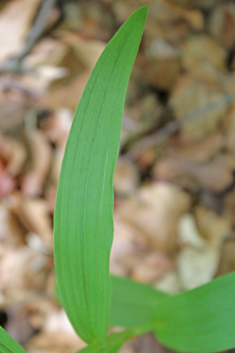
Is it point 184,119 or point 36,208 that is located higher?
point 184,119

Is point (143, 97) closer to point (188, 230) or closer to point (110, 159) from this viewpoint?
point (188, 230)

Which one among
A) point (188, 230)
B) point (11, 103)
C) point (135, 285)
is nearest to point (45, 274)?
point (135, 285)

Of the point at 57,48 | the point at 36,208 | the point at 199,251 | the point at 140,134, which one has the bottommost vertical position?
the point at 199,251

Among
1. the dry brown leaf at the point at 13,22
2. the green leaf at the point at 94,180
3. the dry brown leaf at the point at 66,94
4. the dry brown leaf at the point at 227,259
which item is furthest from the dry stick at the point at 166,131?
the green leaf at the point at 94,180

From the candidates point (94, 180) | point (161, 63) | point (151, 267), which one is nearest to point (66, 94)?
point (161, 63)

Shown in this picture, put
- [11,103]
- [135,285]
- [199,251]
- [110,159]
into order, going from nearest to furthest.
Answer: [110,159] < [135,285] < [199,251] < [11,103]
